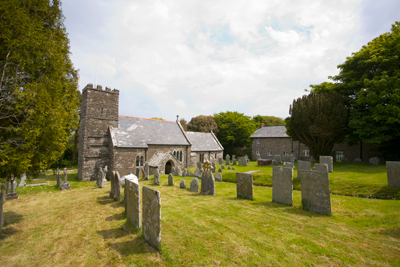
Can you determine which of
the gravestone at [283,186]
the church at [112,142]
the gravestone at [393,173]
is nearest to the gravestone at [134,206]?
the gravestone at [283,186]

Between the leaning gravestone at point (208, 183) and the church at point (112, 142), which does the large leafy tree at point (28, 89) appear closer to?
the leaning gravestone at point (208, 183)

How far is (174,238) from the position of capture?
5.50 meters

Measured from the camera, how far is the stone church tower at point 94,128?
64.4ft

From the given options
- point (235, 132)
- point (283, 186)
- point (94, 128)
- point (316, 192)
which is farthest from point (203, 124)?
point (316, 192)

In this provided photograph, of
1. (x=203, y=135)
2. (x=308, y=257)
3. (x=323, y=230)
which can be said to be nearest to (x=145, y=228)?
(x=308, y=257)

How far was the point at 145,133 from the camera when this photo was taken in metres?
23.3

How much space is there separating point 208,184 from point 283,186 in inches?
164

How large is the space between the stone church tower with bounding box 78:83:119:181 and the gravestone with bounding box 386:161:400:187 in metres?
22.9

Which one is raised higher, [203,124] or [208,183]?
[203,124]

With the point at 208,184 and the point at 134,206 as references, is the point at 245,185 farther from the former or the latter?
the point at 134,206

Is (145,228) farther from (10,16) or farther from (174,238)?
(10,16)

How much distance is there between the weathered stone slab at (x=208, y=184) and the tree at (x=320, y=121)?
14579 mm

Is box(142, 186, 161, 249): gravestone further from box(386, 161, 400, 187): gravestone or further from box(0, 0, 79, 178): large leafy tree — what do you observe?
box(386, 161, 400, 187): gravestone

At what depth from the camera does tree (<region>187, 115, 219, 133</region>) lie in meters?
→ 46.9
